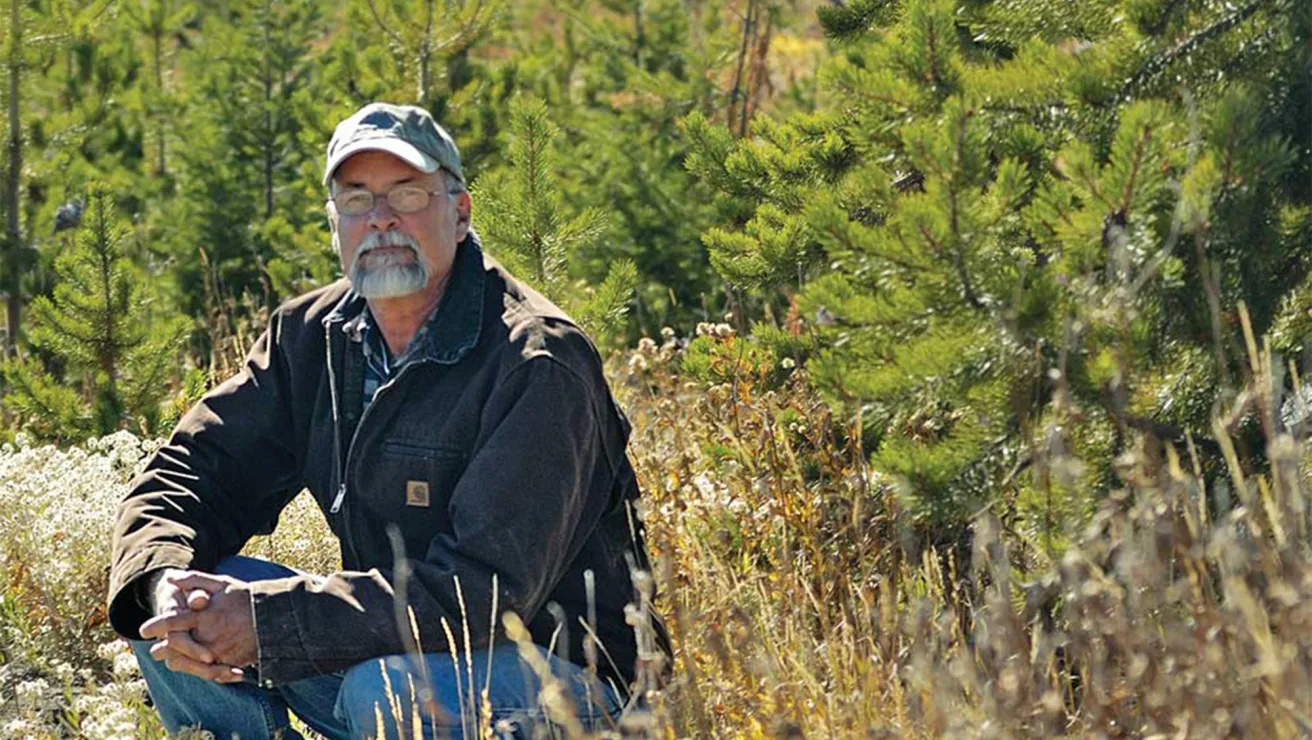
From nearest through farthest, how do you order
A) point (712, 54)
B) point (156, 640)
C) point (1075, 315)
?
point (1075, 315) → point (156, 640) → point (712, 54)

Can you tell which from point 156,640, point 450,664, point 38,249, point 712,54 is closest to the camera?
point 450,664

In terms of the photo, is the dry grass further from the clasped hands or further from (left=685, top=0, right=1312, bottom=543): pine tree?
the clasped hands

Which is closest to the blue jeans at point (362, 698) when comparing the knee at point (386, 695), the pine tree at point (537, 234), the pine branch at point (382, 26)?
the knee at point (386, 695)

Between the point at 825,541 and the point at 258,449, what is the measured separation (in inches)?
48.9

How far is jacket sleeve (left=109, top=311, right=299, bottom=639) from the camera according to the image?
12.5ft

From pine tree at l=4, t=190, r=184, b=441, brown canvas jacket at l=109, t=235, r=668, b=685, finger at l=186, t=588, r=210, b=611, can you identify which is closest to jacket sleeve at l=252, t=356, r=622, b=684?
brown canvas jacket at l=109, t=235, r=668, b=685

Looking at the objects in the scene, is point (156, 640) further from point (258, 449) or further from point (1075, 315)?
point (1075, 315)

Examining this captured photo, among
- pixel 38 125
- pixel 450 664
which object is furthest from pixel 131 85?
pixel 450 664

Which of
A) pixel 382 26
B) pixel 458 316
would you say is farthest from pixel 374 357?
pixel 382 26

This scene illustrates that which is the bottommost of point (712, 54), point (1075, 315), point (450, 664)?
point (450, 664)

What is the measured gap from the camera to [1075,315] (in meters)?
3.05

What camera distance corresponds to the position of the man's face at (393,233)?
12.2 feet

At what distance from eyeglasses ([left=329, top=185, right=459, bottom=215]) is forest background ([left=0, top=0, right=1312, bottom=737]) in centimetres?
80

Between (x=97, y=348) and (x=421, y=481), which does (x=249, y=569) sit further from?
(x=97, y=348)
